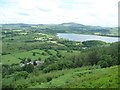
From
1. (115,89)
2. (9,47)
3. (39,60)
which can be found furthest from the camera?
(9,47)

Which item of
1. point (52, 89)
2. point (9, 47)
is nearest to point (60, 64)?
point (52, 89)

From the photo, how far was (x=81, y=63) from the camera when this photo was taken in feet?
244

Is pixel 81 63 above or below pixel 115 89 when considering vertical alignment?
below

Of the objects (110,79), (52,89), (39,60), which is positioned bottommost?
(39,60)

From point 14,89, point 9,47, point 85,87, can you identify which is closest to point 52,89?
point 85,87

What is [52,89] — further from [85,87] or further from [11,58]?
[11,58]

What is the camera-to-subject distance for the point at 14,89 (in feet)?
131

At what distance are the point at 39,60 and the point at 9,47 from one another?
47817mm

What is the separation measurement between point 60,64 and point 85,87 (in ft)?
176

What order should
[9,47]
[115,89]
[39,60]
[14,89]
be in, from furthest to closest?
[9,47] → [39,60] → [14,89] → [115,89]

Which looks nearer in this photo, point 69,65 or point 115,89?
point 115,89

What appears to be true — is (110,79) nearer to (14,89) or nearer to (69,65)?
(14,89)

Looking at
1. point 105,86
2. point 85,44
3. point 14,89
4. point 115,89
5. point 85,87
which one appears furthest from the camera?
point 85,44

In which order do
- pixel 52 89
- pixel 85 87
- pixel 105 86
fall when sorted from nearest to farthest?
pixel 105 86 < pixel 85 87 < pixel 52 89
